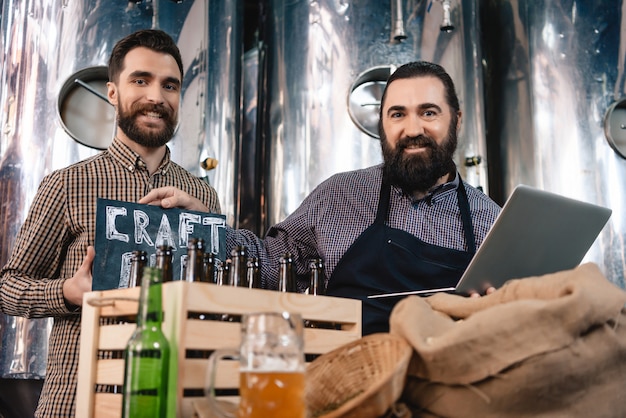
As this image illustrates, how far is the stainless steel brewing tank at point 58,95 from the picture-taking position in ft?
9.40

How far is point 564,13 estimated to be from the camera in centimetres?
368

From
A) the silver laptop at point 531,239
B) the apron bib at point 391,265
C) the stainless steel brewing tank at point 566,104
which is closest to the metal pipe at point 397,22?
the stainless steel brewing tank at point 566,104

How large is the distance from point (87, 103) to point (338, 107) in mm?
1112

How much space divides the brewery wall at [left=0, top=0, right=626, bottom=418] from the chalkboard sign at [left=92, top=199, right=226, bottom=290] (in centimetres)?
141

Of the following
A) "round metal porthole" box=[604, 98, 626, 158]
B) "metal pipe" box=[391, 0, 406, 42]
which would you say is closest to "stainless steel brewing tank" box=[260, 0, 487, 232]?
"metal pipe" box=[391, 0, 406, 42]

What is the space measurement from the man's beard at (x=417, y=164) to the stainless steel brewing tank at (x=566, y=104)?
4.38 ft

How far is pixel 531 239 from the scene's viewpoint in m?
1.82

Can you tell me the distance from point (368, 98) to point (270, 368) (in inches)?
104

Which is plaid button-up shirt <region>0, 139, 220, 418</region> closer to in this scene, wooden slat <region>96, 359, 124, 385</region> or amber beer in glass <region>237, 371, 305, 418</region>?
wooden slat <region>96, 359, 124, 385</region>

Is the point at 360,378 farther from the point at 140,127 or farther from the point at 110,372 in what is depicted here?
the point at 140,127

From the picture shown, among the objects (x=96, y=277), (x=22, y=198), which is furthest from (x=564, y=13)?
(x=96, y=277)

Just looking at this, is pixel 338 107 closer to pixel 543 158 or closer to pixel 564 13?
→ pixel 543 158

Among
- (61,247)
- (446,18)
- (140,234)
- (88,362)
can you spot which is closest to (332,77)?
(446,18)

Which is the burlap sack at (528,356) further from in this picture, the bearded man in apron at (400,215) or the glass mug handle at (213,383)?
the bearded man in apron at (400,215)
